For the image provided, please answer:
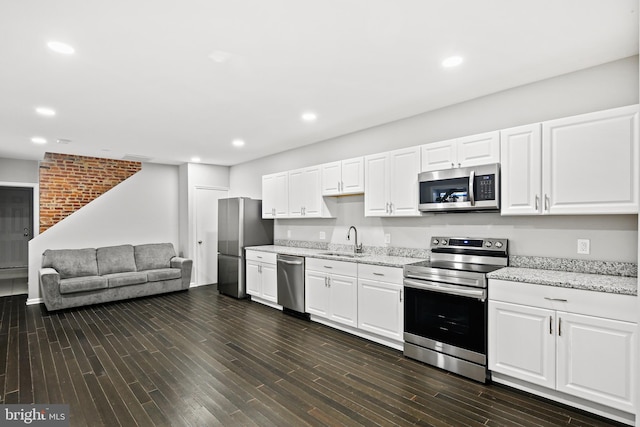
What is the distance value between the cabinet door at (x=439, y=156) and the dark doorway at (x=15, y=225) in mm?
7667

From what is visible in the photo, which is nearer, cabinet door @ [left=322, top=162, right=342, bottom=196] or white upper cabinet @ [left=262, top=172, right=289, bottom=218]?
cabinet door @ [left=322, top=162, right=342, bottom=196]

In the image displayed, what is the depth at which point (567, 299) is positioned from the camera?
2338 millimetres

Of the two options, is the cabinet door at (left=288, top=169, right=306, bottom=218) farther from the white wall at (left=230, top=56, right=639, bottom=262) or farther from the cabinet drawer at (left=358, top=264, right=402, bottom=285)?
the cabinet drawer at (left=358, top=264, right=402, bottom=285)

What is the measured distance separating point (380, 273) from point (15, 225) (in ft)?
24.8

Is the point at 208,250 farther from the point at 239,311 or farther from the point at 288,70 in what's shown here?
the point at 288,70

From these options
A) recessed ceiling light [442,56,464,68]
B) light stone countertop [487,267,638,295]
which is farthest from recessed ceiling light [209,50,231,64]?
light stone countertop [487,267,638,295]

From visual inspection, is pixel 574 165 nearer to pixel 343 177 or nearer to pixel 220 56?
pixel 343 177

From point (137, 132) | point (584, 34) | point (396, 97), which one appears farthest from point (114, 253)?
point (584, 34)

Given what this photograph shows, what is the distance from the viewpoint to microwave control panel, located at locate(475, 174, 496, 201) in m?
2.99

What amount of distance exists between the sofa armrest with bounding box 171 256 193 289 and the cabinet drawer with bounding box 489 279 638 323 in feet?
17.0

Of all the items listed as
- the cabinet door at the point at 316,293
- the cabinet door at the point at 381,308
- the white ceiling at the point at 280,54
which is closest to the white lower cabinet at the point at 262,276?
the cabinet door at the point at 316,293

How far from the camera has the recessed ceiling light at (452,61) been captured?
2562mm

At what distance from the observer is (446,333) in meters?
2.98

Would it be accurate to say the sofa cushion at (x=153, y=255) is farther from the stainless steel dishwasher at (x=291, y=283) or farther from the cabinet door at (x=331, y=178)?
the cabinet door at (x=331, y=178)
